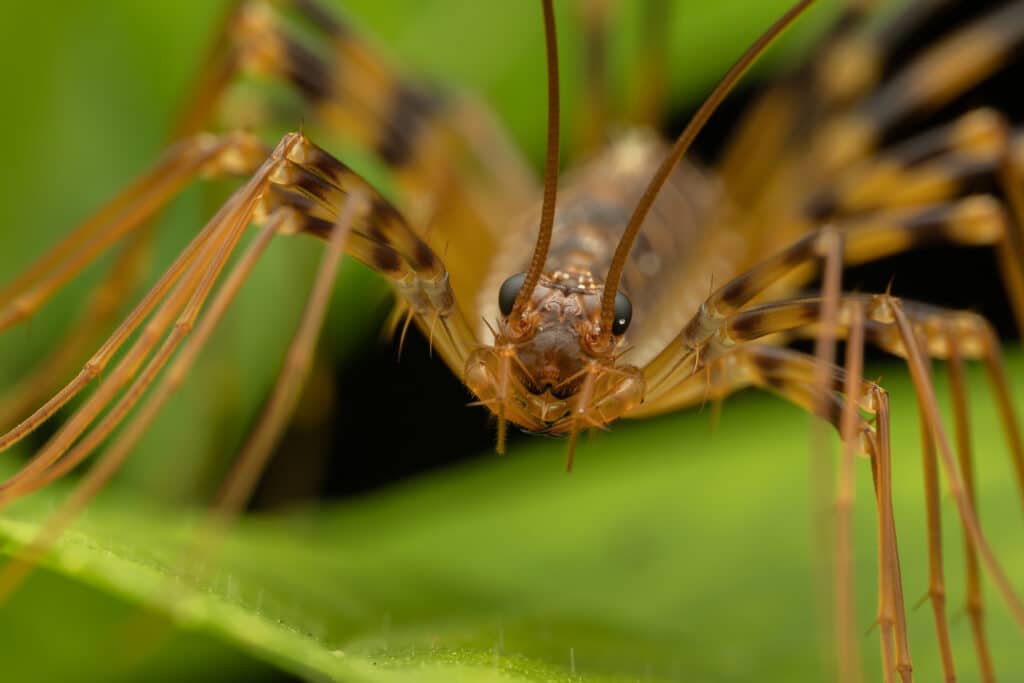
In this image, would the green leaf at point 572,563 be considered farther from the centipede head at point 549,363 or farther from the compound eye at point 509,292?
the compound eye at point 509,292

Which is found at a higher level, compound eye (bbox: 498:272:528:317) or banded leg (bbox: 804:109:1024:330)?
banded leg (bbox: 804:109:1024:330)

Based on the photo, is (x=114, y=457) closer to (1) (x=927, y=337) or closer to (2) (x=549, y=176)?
(2) (x=549, y=176)

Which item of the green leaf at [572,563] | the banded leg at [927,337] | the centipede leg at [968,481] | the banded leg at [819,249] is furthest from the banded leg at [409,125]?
the centipede leg at [968,481]

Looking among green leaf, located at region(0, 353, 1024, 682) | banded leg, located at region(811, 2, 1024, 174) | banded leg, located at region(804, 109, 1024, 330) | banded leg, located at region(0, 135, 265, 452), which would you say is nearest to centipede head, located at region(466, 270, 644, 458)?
green leaf, located at region(0, 353, 1024, 682)

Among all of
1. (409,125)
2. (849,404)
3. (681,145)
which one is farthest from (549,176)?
(409,125)

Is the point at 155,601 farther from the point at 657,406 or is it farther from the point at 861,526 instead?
the point at 861,526

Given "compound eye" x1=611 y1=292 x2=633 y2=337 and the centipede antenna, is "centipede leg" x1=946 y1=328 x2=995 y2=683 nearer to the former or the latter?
"compound eye" x1=611 y1=292 x2=633 y2=337

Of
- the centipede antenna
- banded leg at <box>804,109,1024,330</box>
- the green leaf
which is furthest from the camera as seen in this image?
banded leg at <box>804,109,1024,330</box>
